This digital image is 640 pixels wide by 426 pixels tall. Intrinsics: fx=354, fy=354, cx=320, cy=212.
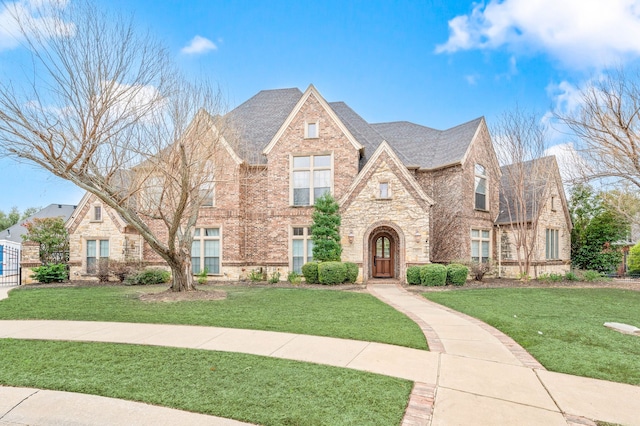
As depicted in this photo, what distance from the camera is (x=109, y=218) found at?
16.7 metres

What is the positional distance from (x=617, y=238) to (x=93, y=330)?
2560 centimetres

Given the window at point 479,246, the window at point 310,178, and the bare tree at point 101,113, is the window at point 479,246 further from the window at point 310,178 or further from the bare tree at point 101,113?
the bare tree at point 101,113

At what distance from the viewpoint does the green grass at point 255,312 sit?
22.5ft

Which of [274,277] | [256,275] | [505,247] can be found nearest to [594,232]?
[505,247]

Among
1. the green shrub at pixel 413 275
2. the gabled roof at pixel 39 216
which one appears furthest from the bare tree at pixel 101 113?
the gabled roof at pixel 39 216

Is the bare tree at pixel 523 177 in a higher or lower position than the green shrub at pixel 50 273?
higher

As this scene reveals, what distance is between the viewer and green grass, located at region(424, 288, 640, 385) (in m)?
5.02

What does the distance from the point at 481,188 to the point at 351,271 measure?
885cm

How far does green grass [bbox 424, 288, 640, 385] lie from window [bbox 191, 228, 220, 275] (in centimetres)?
1002

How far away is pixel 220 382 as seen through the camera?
420cm

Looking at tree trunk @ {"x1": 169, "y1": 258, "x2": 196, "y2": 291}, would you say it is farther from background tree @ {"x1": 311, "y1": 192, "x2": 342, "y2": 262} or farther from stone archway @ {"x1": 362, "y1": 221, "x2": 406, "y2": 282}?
stone archway @ {"x1": 362, "y1": 221, "x2": 406, "y2": 282}

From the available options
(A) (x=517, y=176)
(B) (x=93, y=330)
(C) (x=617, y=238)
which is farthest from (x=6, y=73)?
(C) (x=617, y=238)

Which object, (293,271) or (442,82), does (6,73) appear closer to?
Result: (293,271)

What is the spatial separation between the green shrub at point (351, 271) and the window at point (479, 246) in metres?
6.71
